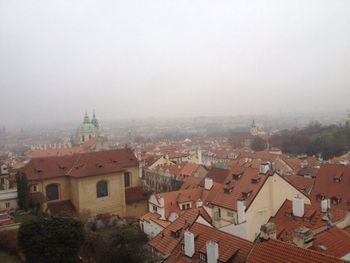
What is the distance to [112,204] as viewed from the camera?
46406 millimetres

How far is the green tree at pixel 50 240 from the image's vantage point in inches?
930

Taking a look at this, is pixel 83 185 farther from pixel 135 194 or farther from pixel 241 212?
pixel 241 212

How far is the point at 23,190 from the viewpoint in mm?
39938

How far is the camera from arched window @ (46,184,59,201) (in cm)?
4507

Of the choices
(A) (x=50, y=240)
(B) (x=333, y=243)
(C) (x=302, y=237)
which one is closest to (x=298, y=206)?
(B) (x=333, y=243)

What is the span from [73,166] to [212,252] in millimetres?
30971

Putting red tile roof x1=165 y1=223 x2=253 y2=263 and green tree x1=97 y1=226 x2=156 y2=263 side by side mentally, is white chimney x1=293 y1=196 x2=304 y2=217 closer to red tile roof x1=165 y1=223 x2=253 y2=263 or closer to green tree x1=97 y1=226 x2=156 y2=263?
red tile roof x1=165 y1=223 x2=253 y2=263

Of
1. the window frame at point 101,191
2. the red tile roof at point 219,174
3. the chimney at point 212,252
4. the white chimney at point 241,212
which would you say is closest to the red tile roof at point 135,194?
the window frame at point 101,191

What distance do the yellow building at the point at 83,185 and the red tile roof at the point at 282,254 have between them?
97.1 ft

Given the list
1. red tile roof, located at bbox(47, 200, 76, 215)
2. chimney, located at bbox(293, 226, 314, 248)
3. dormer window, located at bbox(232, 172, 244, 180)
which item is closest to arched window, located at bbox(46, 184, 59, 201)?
red tile roof, located at bbox(47, 200, 76, 215)

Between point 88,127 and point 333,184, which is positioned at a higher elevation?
point 88,127

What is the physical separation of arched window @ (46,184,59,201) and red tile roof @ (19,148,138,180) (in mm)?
1329

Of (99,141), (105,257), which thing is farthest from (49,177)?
(99,141)

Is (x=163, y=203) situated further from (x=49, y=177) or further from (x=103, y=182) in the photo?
(x=49, y=177)
